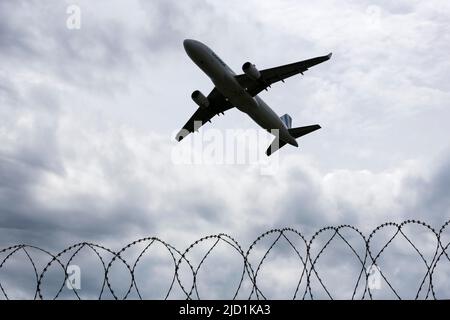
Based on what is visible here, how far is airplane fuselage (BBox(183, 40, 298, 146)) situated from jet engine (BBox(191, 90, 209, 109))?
364cm

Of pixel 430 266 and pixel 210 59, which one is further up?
pixel 210 59

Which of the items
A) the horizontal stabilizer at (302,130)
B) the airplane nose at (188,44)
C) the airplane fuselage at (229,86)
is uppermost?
the airplane nose at (188,44)

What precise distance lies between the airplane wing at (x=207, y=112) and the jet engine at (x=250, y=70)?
6.10m

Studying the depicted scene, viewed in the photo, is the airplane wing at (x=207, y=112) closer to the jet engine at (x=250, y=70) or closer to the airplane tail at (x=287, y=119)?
the jet engine at (x=250, y=70)

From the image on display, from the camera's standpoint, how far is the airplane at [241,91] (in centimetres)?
3966

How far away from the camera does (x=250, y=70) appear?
41688 millimetres

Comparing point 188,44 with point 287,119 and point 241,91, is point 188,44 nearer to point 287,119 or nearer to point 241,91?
point 241,91

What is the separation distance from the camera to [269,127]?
155 ft

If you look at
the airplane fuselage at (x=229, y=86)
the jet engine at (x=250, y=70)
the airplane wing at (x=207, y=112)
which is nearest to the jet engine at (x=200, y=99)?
the airplane wing at (x=207, y=112)

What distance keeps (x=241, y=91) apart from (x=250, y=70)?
1.81 m
